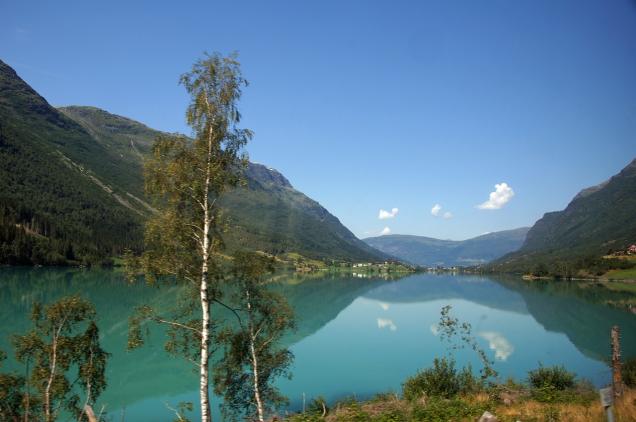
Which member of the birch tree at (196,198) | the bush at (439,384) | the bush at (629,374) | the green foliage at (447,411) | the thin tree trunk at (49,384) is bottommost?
the bush at (439,384)

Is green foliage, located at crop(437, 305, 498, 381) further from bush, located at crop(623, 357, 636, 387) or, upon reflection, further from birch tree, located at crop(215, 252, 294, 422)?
birch tree, located at crop(215, 252, 294, 422)

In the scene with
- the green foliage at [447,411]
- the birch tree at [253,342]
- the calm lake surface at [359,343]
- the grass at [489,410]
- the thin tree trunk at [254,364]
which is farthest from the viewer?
the calm lake surface at [359,343]

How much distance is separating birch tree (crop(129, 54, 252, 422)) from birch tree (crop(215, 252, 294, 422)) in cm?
164

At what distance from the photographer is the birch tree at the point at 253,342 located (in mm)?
17609

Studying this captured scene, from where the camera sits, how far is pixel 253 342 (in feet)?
59.8

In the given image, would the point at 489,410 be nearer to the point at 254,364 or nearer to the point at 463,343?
the point at 254,364

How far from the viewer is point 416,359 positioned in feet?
143

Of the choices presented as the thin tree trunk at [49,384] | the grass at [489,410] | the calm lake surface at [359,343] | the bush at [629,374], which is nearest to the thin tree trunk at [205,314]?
the grass at [489,410]

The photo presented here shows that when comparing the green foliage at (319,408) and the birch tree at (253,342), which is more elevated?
the birch tree at (253,342)

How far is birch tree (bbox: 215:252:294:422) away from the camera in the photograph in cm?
1761

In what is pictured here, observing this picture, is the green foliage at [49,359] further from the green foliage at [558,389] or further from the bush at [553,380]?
the bush at [553,380]

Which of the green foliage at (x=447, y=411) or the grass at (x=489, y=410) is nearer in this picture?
the grass at (x=489, y=410)

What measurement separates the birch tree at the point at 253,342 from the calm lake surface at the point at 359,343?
10019mm

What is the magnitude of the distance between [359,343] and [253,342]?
38.7 m
